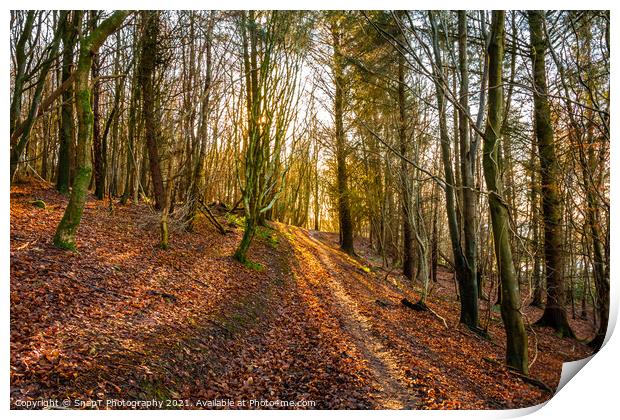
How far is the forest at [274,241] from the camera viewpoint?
11.1 ft

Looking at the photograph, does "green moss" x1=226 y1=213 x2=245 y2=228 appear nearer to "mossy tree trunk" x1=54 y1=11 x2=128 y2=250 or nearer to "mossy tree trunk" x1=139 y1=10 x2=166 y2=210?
"mossy tree trunk" x1=139 y1=10 x2=166 y2=210

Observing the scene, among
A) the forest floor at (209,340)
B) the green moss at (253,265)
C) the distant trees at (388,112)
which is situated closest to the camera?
the forest floor at (209,340)

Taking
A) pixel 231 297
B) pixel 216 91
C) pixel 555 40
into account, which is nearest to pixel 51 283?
pixel 231 297

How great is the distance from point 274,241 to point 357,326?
4.68 metres

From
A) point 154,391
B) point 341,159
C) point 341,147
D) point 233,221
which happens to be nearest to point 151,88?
point 233,221

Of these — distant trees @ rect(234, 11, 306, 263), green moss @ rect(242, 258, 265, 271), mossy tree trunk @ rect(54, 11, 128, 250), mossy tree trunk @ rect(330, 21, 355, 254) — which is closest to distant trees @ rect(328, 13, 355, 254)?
mossy tree trunk @ rect(330, 21, 355, 254)

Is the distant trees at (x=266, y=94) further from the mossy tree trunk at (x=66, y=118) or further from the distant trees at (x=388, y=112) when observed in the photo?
the mossy tree trunk at (x=66, y=118)

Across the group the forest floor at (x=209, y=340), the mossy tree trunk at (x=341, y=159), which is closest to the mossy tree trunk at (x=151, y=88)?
the forest floor at (x=209, y=340)

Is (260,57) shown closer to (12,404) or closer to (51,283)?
(51,283)

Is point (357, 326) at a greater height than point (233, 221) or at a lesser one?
lesser

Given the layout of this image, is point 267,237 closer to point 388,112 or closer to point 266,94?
point 266,94

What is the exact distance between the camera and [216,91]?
6.75m

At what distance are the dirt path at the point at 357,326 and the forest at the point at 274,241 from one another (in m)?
0.04

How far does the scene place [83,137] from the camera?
→ 15.7ft
